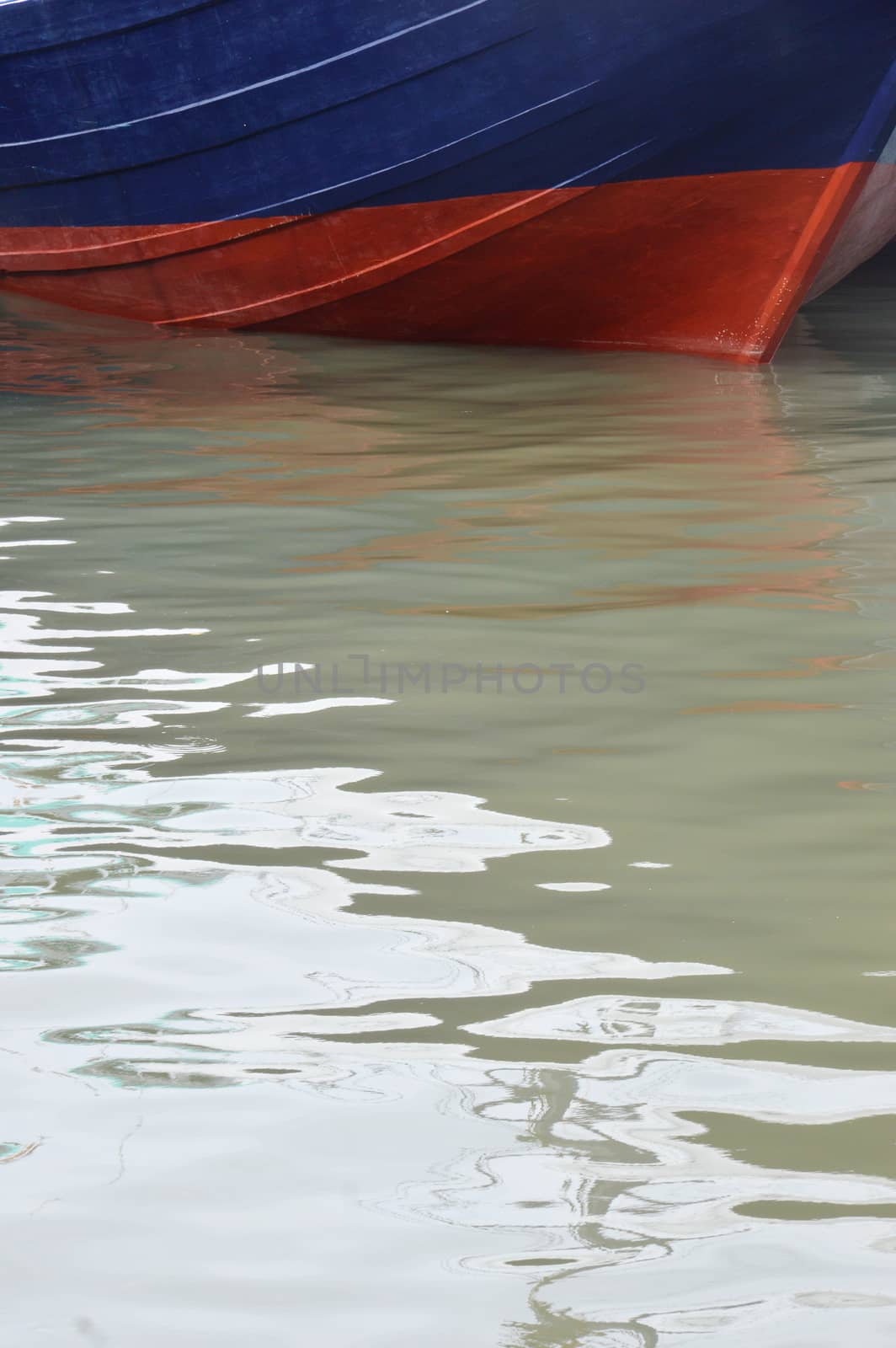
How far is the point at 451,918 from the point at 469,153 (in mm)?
4846

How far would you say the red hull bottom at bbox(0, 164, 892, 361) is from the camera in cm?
600

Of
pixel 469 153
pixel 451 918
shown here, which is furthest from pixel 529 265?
pixel 451 918

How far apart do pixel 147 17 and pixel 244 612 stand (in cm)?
415

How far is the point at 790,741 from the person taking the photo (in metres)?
2.41

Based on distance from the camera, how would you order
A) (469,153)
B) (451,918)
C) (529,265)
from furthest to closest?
(529,265) < (469,153) < (451,918)

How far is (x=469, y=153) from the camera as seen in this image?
20.3 feet

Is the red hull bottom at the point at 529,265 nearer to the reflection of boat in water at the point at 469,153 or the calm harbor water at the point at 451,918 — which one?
the reflection of boat in water at the point at 469,153

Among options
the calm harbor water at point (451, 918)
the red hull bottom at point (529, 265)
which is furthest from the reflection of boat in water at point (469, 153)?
the calm harbor water at point (451, 918)

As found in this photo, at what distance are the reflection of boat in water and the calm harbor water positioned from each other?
229cm

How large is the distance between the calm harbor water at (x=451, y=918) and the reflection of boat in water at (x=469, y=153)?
2.29 m

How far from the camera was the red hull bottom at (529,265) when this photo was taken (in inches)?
236

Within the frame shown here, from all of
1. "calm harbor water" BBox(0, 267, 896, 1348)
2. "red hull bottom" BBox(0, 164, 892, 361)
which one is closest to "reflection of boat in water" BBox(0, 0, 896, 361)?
"red hull bottom" BBox(0, 164, 892, 361)

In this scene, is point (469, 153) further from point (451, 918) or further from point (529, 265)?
point (451, 918)

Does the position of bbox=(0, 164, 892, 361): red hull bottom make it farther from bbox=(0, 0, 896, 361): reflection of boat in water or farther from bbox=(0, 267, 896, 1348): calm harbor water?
bbox=(0, 267, 896, 1348): calm harbor water
